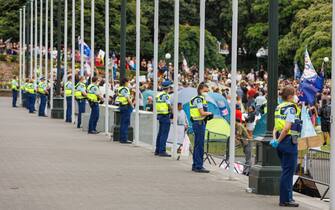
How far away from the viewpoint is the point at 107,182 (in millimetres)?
19625

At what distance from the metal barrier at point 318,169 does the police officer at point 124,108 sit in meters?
12.2

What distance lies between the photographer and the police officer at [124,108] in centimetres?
3184

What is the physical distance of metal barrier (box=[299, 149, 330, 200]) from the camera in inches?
753

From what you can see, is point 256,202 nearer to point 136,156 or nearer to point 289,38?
point 136,156

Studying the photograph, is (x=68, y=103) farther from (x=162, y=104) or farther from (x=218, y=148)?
(x=218, y=148)

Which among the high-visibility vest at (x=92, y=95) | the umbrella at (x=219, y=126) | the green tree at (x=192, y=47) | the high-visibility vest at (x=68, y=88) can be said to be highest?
the green tree at (x=192, y=47)

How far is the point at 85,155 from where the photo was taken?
26.2 meters

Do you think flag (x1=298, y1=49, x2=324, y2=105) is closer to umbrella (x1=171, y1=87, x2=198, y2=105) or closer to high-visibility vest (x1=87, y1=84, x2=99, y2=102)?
umbrella (x1=171, y1=87, x2=198, y2=105)

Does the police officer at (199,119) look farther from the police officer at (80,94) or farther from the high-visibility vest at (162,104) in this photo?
the police officer at (80,94)

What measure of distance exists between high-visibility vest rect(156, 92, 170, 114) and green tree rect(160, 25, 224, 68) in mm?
41259

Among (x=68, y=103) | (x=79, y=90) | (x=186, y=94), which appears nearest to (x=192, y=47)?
(x=68, y=103)

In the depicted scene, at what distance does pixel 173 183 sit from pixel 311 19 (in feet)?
161

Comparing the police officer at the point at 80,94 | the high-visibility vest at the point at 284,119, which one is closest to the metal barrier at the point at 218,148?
the high-visibility vest at the point at 284,119

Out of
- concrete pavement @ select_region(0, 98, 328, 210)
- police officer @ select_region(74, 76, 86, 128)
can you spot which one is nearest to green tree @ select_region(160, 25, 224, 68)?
police officer @ select_region(74, 76, 86, 128)
